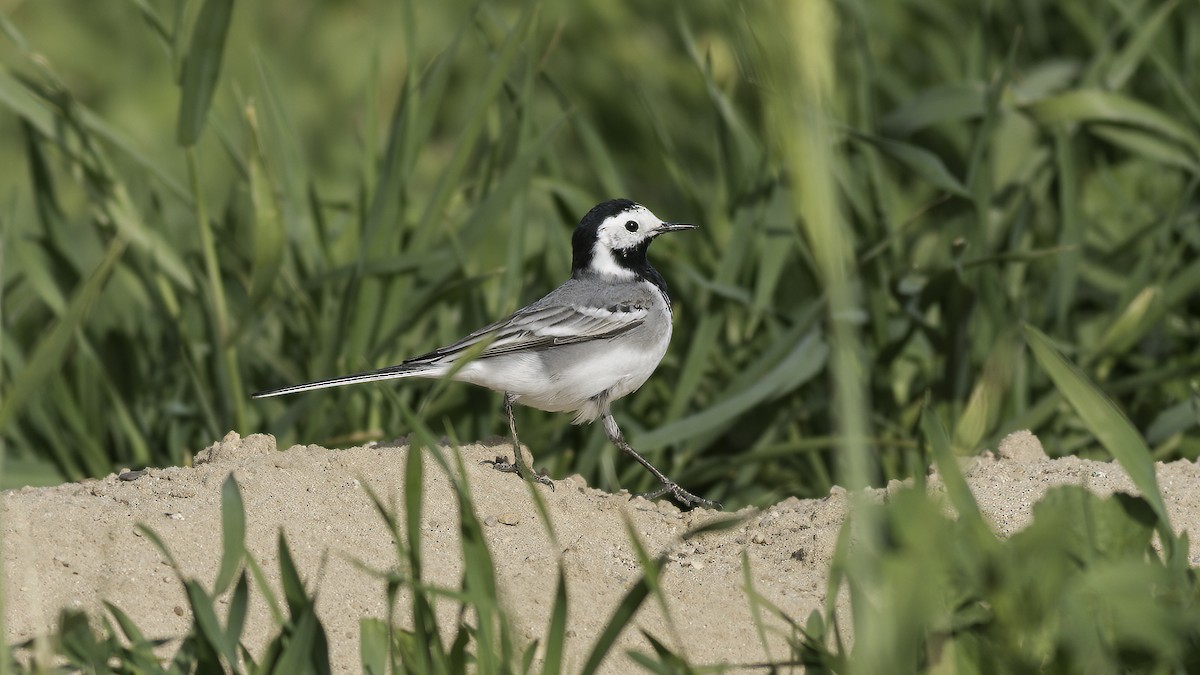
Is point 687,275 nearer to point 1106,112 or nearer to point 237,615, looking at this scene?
point 1106,112

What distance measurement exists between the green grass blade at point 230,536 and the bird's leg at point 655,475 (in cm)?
186

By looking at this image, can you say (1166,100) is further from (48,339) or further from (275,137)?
(48,339)

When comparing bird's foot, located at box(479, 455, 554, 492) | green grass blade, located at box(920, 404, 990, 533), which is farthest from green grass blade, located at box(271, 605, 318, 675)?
bird's foot, located at box(479, 455, 554, 492)

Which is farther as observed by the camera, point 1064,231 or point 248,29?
point 248,29

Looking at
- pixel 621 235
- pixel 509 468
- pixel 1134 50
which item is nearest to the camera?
pixel 509 468

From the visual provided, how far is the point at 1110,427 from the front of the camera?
264 centimetres

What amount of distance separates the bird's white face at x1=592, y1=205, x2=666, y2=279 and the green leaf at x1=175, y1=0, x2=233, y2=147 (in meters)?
1.42

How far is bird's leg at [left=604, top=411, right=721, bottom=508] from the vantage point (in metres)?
4.25

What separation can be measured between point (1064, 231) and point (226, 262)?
305cm

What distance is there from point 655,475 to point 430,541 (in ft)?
4.76

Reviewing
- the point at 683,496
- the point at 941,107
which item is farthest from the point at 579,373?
the point at 941,107

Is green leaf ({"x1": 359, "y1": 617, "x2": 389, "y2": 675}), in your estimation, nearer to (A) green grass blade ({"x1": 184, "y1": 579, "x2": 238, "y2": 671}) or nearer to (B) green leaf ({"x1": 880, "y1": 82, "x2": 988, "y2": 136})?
(A) green grass blade ({"x1": 184, "y1": 579, "x2": 238, "y2": 671})

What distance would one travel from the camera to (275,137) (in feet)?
17.2

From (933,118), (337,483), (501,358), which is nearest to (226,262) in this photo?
(501,358)
